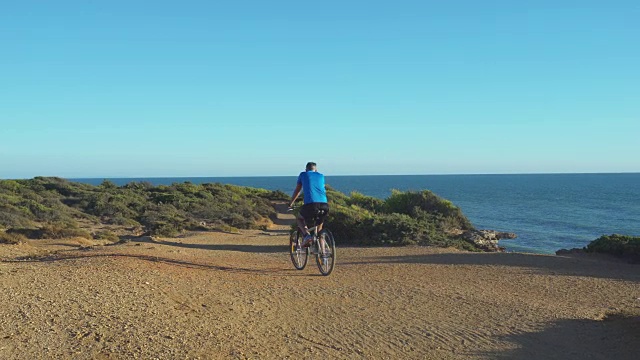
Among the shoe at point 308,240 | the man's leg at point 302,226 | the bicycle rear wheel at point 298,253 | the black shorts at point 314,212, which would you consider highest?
the black shorts at point 314,212

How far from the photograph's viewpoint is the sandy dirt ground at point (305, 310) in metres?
5.61

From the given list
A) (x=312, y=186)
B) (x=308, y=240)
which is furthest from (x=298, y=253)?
(x=312, y=186)

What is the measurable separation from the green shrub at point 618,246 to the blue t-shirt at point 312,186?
340 inches

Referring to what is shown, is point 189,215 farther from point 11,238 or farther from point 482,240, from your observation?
point 482,240

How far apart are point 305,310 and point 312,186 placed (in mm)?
2812

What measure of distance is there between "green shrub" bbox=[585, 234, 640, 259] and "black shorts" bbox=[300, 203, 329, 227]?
850 cm

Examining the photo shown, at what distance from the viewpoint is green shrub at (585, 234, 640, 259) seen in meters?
13.3

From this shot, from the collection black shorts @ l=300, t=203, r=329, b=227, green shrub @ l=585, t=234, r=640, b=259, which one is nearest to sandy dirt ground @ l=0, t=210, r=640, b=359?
black shorts @ l=300, t=203, r=329, b=227

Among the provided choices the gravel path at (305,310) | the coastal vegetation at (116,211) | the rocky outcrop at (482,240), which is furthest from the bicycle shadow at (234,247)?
the rocky outcrop at (482,240)

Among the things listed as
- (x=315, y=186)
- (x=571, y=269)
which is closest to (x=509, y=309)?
(x=315, y=186)

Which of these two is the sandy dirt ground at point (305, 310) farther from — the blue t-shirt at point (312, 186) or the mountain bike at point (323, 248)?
the blue t-shirt at point (312, 186)

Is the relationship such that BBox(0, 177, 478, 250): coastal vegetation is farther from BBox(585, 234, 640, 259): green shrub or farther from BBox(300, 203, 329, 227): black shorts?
BBox(300, 203, 329, 227): black shorts

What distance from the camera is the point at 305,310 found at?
7.17m

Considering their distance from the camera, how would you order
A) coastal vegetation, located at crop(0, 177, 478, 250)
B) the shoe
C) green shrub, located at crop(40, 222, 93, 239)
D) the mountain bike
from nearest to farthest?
the mountain bike < the shoe < coastal vegetation, located at crop(0, 177, 478, 250) < green shrub, located at crop(40, 222, 93, 239)
